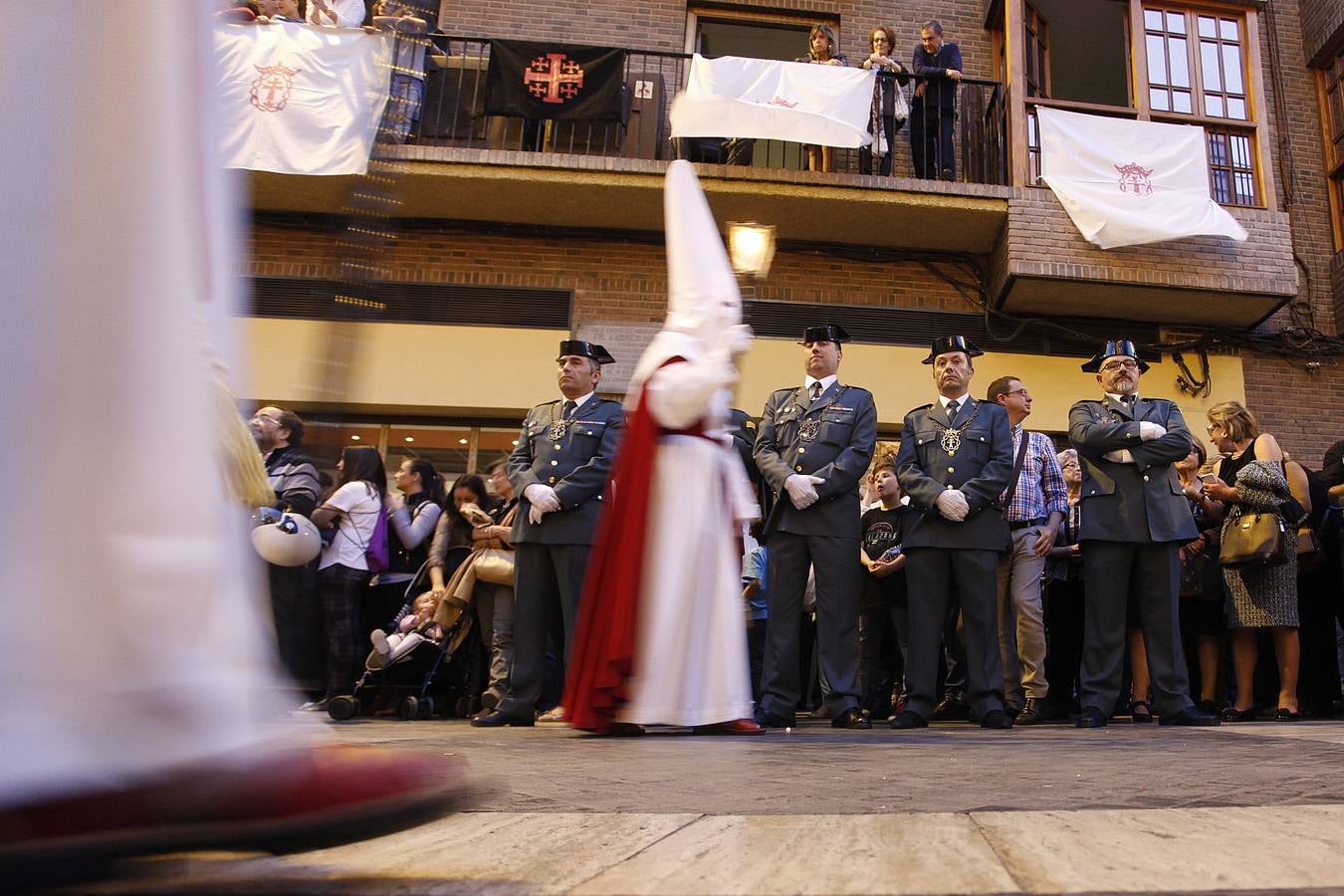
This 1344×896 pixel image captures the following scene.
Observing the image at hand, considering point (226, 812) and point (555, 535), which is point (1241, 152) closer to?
point (555, 535)

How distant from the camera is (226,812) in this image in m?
1.05

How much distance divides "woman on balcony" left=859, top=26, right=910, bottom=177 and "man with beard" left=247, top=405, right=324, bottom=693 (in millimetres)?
7436

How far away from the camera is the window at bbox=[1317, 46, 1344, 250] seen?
1096 centimetres

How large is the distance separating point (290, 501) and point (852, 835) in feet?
A: 6.07

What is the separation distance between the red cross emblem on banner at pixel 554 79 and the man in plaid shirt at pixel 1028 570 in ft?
18.9

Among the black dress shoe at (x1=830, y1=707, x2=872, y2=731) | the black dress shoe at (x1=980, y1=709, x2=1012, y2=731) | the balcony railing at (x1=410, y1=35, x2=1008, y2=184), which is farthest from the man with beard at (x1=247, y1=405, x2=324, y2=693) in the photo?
the balcony railing at (x1=410, y1=35, x2=1008, y2=184)

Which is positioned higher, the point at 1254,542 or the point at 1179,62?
the point at 1179,62

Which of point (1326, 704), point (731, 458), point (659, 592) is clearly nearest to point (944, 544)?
point (731, 458)

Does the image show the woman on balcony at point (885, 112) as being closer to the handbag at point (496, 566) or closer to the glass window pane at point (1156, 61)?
the glass window pane at point (1156, 61)

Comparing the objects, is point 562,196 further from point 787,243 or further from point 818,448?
Answer: point 818,448

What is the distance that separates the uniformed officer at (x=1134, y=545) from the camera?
5.07 meters

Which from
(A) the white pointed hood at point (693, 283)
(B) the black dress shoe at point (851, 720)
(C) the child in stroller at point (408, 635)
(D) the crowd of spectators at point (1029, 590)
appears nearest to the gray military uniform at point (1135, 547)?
(D) the crowd of spectators at point (1029, 590)

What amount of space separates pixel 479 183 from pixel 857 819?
29.1 feet

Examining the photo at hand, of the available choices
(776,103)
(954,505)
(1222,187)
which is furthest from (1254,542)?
(1222,187)
